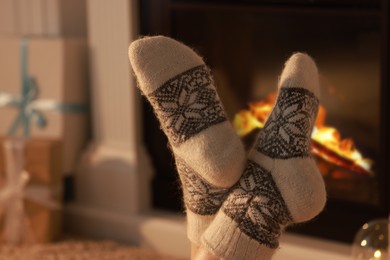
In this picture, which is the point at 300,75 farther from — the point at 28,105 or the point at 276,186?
the point at 28,105

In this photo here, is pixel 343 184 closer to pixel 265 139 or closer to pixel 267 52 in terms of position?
pixel 267 52

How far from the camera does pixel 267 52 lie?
1.98 meters

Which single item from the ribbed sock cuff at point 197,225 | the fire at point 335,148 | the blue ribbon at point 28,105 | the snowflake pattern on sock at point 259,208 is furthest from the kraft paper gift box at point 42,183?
the snowflake pattern on sock at point 259,208

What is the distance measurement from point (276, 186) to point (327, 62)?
70 cm

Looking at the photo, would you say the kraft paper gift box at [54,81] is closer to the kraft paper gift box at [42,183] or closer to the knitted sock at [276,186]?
the kraft paper gift box at [42,183]

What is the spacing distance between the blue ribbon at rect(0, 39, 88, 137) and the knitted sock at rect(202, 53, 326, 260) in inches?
39.0

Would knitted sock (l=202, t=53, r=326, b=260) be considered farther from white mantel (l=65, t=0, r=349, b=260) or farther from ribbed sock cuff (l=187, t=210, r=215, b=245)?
white mantel (l=65, t=0, r=349, b=260)

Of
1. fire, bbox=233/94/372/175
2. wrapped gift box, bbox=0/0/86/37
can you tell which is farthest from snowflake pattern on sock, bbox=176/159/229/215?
wrapped gift box, bbox=0/0/86/37

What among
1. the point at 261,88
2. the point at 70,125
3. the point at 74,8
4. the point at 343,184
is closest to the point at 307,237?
the point at 343,184

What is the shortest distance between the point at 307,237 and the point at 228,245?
0.77 metres

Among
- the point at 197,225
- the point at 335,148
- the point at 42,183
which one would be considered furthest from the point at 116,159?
the point at 197,225

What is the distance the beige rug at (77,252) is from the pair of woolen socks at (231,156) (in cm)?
75

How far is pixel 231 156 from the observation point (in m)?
1.24

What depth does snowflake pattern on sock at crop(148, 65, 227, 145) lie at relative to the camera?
4.11ft
